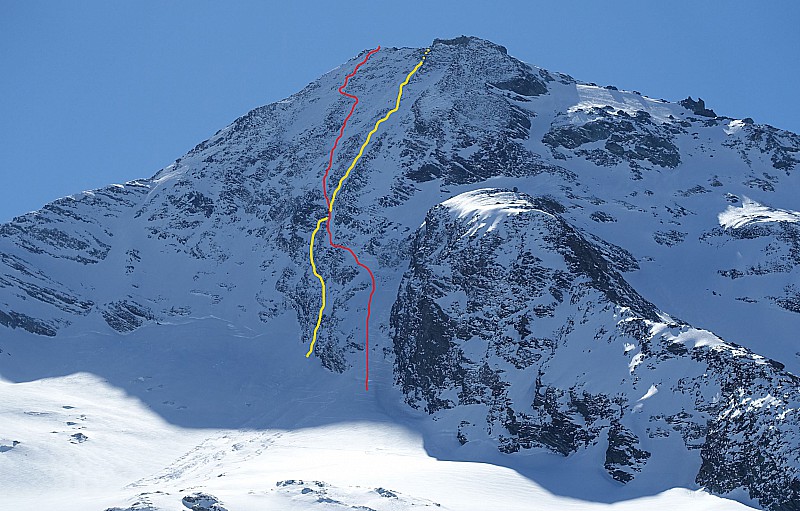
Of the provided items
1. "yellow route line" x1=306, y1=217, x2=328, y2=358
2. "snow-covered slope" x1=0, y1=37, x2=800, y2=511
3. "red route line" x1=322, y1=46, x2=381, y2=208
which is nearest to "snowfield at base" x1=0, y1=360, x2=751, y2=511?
"snow-covered slope" x1=0, y1=37, x2=800, y2=511

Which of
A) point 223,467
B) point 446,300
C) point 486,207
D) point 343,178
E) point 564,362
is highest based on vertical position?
point 343,178

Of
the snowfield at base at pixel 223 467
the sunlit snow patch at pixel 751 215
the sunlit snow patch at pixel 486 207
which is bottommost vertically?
the snowfield at base at pixel 223 467

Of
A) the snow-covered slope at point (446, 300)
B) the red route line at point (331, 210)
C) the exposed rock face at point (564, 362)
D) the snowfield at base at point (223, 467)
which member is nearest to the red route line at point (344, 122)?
the red route line at point (331, 210)

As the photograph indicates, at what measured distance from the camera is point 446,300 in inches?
2968

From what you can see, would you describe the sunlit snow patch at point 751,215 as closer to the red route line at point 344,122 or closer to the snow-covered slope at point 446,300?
the snow-covered slope at point 446,300

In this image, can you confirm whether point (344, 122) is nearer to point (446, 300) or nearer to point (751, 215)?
point (751, 215)

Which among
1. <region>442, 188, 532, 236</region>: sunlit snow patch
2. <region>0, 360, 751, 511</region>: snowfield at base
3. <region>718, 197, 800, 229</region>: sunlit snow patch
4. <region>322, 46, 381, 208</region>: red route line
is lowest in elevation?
<region>0, 360, 751, 511</region>: snowfield at base

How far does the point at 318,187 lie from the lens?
373ft

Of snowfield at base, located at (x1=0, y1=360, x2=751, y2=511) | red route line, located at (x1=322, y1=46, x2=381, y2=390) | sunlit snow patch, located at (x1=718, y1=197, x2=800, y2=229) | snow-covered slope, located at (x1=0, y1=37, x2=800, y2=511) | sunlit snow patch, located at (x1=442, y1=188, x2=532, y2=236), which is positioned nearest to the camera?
snowfield at base, located at (x1=0, y1=360, x2=751, y2=511)

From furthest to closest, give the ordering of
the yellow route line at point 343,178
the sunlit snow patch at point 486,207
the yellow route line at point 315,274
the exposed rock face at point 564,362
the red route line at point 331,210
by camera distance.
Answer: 1. the yellow route line at point 343,178
2. the yellow route line at point 315,274
3. the red route line at point 331,210
4. the sunlit snow patch at point 486,207
5. the exposed rock face at point 564,362

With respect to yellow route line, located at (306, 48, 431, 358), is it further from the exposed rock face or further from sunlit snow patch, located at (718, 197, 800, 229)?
sunlit snow patch, located at (718, 197, 800, 229)

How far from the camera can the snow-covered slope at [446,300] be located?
2185 inches

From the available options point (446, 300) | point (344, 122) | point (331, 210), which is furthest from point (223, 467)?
point (344, 122)

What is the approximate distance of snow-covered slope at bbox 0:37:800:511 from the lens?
55500 mm
